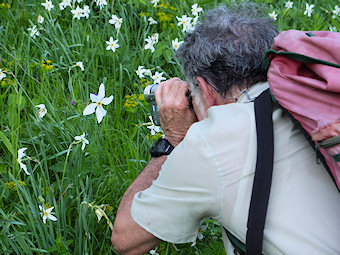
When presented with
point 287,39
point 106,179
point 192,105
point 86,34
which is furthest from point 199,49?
point 86,34

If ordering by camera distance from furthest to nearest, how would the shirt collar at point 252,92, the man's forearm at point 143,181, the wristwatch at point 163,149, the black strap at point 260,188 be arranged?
the wristwatch at point 163,149 < the man's forearm at point 143,181 < the shirt collar at point 252,92 < the black strap at point 260,188

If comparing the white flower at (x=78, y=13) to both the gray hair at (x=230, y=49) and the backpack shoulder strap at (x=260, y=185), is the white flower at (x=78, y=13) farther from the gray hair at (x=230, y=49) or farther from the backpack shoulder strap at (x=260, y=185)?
the backpack shoulder strap at (x=260, y=185)

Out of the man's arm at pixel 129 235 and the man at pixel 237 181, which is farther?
the man's arm at pixel 129 235

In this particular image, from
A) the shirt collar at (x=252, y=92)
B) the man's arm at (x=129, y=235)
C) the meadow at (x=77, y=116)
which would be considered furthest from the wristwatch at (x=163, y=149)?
the shirt collar at (x=252, y=92)

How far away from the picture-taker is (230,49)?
1.46 m

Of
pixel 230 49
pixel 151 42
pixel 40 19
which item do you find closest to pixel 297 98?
pixel 230 49

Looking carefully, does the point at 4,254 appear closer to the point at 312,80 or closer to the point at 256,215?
the point at 256,215

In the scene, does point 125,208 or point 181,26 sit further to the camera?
point 181,26

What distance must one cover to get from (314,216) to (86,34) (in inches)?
88.9

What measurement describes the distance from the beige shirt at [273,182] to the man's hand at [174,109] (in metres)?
0.39

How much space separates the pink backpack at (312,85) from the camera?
1062mm

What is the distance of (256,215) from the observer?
1.22m

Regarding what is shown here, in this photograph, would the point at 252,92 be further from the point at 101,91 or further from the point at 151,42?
the point at 151,42

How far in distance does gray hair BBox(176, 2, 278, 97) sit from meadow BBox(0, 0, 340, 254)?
0.47 meters
